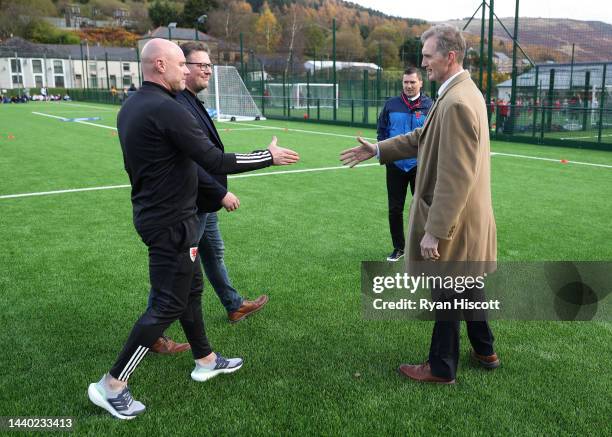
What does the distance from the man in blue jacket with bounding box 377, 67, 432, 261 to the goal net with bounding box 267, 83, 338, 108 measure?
20919 mm

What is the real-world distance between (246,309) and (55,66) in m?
A: 99.3

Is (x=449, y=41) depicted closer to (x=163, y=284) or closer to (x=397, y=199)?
(x=163, y=284)

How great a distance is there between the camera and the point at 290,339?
3986 mm

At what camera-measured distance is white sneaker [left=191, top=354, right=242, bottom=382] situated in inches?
135

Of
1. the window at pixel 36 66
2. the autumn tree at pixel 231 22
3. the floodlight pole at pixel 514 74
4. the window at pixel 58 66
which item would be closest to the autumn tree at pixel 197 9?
the autumn tree at pixel 231 22

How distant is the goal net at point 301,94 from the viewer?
2745 centimetres

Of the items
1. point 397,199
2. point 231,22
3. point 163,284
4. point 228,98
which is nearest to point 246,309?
point 163,284

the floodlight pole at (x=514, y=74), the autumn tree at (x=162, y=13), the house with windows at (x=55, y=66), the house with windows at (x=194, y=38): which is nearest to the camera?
the floodlight pole at (x=514, y=74)

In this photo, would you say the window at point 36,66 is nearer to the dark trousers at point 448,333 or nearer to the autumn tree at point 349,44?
the autumn tree at point 349,44

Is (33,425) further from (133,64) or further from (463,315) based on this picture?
(133,64)

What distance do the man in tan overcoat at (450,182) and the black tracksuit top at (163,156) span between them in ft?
3.21

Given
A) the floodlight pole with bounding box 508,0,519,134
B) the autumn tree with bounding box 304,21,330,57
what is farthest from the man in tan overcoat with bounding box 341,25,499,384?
the autumn tree with bounding box 304,21,330,57

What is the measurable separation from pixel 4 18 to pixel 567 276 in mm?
122630

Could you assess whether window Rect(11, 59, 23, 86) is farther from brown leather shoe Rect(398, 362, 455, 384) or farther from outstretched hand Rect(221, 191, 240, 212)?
brown leather shoe Rect(398, 362, 455, 384)
